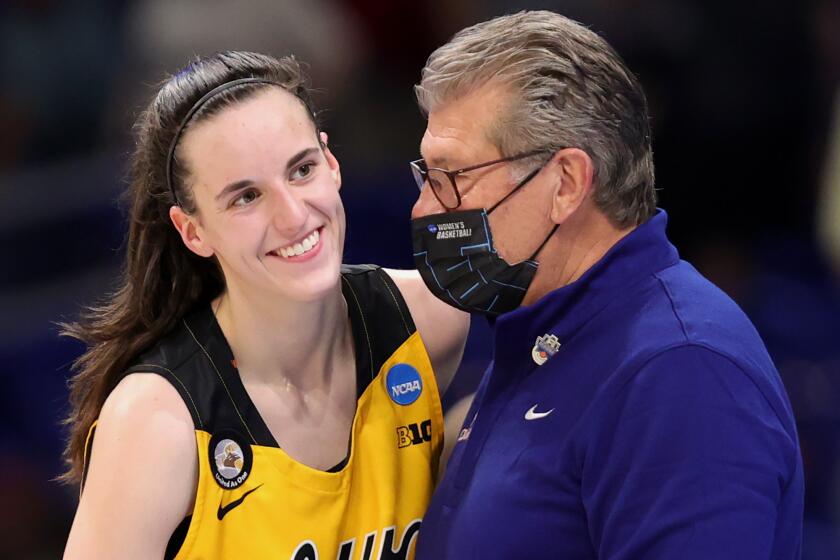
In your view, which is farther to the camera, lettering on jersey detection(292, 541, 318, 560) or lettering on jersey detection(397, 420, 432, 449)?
lettering on jersey detection(397, 420, 432, 449)

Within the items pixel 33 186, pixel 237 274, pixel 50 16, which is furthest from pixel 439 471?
pixel 50 16

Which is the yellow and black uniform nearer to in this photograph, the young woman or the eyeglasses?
the young woman

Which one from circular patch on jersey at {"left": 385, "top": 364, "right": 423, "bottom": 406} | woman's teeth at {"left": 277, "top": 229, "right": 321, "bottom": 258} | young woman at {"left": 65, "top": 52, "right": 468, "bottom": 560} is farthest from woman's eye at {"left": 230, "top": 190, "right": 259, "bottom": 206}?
circular patch on jersey at {"left": 385, "top": 364, "right": 423, "bottom": 406}

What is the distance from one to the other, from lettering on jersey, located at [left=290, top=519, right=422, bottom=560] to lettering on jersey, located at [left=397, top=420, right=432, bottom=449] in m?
0.18

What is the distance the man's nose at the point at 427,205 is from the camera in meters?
2.59

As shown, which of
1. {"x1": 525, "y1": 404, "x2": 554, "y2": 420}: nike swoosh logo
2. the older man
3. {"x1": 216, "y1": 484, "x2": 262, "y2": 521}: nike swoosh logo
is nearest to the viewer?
the older man

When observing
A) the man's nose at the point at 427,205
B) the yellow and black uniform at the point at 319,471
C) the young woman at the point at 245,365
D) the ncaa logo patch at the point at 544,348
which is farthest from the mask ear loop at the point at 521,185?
the yellow and black uniform at the point at 319,471

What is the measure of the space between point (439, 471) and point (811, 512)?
241cm

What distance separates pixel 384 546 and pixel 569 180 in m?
0.95

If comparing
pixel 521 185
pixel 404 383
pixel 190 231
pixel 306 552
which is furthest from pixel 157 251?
pixel 521 185

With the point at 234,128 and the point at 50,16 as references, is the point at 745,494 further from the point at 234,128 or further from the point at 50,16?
the point at 50,16

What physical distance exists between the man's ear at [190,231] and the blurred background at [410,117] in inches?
87.9

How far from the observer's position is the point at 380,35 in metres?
6.66

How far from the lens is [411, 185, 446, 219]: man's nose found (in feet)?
8.50
